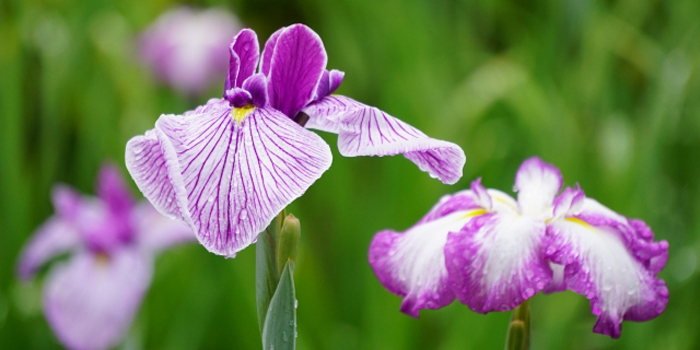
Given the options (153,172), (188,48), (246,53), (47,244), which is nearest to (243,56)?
(246,53)

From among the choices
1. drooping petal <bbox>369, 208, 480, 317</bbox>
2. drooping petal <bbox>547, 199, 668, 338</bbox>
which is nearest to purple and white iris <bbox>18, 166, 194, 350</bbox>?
drooping petal <bbox>369, 208, 480, 317</bbox>

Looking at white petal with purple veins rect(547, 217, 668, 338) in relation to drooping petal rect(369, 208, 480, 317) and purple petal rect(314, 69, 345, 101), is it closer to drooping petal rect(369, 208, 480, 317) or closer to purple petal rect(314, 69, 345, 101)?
drooping petal rect(369, 208, 480, 317)

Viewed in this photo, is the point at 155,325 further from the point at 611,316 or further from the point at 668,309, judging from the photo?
the point at 611,316

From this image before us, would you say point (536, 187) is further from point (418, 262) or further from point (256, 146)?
point (256, 146)

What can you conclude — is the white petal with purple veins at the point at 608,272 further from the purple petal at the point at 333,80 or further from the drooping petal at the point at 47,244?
the drooping petal at the point at 47,244

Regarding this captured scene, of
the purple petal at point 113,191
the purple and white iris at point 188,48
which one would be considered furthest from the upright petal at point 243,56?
the purple and white iris at point 188,48
